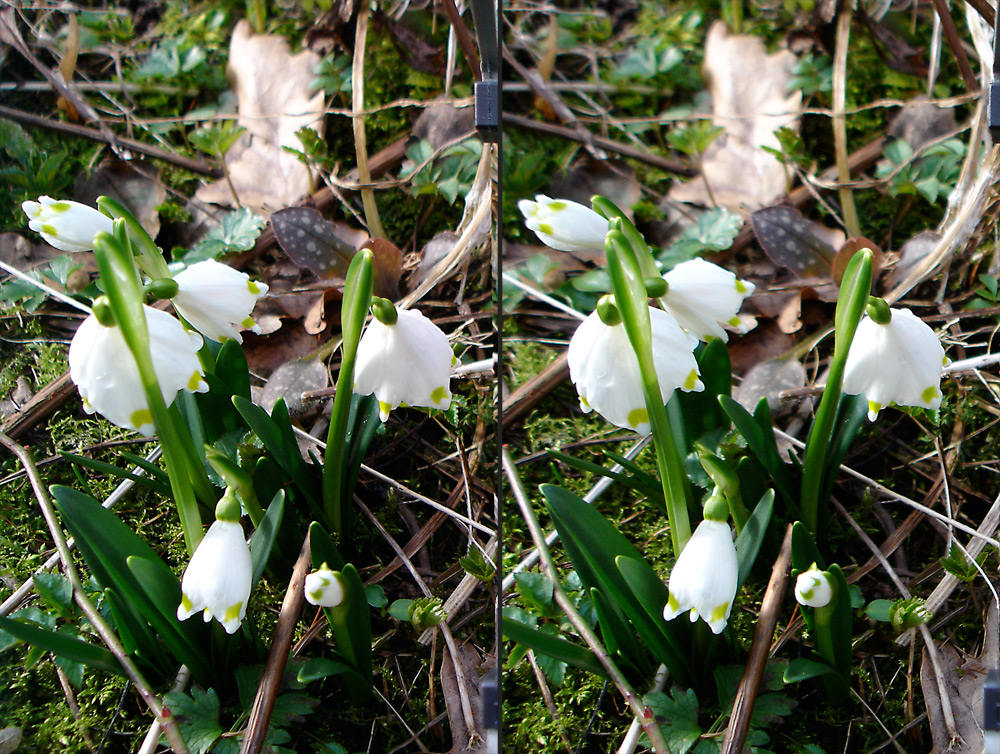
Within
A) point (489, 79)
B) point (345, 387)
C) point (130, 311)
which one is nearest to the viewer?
point (130, 311)

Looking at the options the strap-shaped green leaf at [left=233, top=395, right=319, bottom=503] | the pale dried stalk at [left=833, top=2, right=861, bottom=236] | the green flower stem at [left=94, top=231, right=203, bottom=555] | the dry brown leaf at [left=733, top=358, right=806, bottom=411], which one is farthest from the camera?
the pale dried stalk at [left=833, top=2, right=861, bottom=236]

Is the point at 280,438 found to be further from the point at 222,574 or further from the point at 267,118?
the point at 267,118

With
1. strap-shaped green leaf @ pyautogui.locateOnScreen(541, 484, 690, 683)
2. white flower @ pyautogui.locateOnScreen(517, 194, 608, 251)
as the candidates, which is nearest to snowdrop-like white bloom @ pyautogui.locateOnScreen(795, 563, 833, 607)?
strap-shaped green leaf @ pyautogui.locateOnScreen(541, 484, 690, 683)

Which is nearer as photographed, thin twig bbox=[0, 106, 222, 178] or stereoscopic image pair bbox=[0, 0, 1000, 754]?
stereoscopic image pair bbox=[0, 0, 1000, 754]

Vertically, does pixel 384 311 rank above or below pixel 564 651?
above

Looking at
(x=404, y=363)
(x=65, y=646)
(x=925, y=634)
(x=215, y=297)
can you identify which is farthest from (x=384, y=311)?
(x=925, y=634)

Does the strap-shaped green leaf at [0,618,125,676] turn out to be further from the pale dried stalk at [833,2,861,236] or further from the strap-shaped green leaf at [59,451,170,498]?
the pale dried stalk at [833,2,861,236]

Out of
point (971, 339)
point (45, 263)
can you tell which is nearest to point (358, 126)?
point (45, 263)
